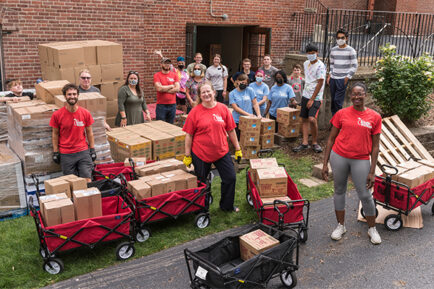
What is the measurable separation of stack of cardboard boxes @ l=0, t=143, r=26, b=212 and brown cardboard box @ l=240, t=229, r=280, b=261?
3637mm

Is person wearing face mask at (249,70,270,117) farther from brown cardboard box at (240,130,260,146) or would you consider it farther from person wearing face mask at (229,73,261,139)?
brown cardboard box at (240,130,260,146)

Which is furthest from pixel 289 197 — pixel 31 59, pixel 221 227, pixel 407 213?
pixel 31 59

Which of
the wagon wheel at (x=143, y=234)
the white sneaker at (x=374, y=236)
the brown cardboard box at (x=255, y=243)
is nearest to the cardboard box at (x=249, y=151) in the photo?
the white sneaker at (x=374, y=236)

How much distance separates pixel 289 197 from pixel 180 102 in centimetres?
636

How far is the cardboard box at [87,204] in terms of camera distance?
5.33 meters

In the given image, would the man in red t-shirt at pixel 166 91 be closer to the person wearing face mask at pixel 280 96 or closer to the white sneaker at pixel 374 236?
the person wearing face mask at pixel 280 96

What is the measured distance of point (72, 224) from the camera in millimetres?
5184

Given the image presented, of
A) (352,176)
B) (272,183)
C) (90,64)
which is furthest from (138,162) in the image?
(90,64)

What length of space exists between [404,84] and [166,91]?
522 centimetres

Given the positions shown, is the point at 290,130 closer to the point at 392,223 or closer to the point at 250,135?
the point at 250,135

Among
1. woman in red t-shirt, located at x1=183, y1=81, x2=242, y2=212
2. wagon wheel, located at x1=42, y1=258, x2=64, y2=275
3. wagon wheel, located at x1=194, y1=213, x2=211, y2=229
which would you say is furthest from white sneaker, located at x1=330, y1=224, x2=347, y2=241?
wagon wheel, located at x1=42, y1=258, x2=64, y2=275

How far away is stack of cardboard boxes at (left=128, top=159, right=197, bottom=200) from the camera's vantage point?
5.94 m

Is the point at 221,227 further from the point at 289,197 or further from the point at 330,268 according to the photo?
the point at 330,268

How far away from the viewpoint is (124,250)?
5.61 meters
